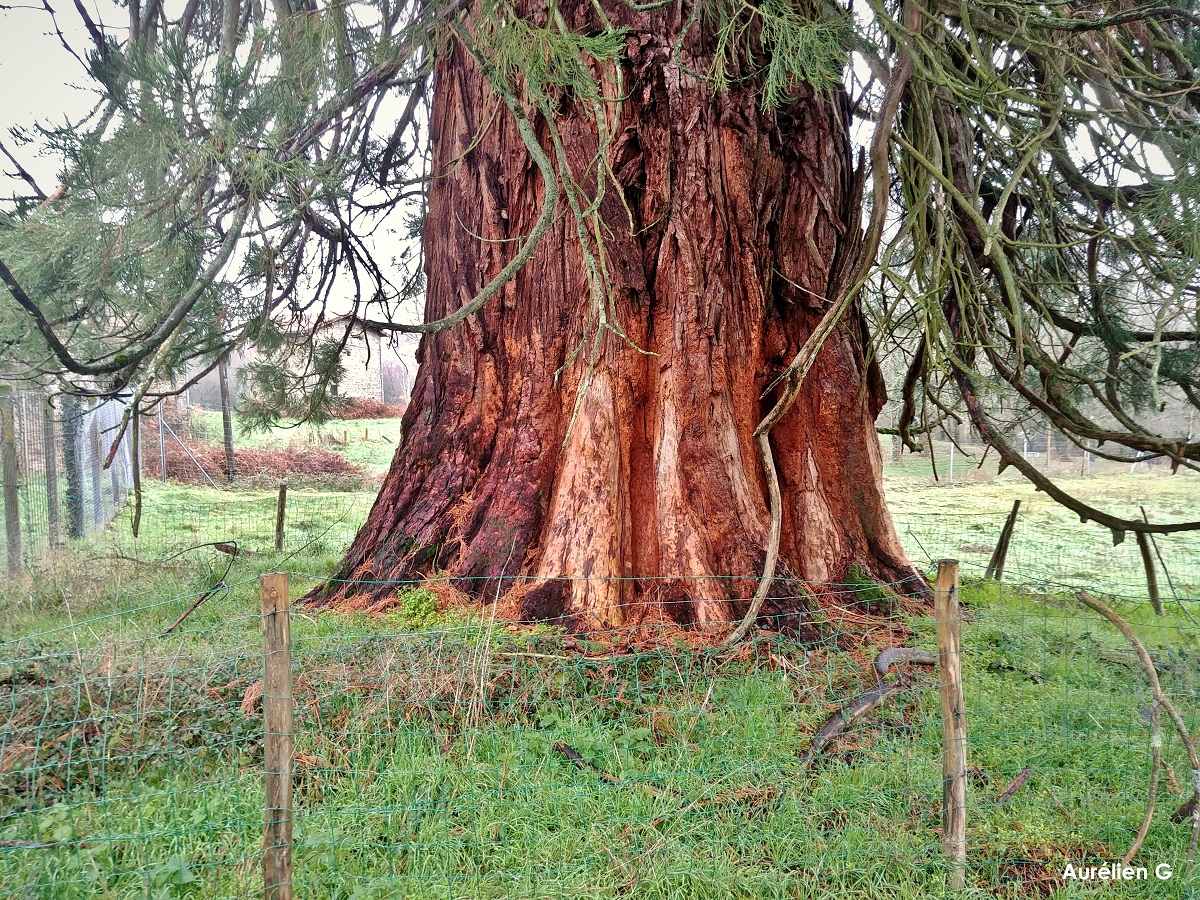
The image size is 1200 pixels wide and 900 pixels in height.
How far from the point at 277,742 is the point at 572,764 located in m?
1.20

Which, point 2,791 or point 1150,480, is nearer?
point 2,791

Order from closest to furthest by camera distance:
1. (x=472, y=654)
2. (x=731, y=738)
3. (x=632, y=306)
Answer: (x=731, y=738), (x=472, y=654), (x=632, y=306)

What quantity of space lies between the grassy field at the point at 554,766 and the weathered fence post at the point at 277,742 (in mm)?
209

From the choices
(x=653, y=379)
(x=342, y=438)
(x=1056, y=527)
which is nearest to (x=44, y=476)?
(x=653, y=379)

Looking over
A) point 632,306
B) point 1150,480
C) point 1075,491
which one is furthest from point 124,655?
point 1150,480

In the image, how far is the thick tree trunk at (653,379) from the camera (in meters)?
4.25

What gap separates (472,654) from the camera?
3.35 meters

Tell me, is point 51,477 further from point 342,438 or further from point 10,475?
point 342,438

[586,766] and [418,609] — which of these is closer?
[586,766]

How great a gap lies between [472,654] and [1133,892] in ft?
8.15

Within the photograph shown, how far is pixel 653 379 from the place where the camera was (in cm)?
450

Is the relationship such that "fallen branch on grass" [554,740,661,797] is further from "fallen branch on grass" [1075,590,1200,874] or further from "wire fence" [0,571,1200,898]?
A: "fallen branch on grass" [1075,590,1200,874]

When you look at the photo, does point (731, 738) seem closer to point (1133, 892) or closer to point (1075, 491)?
point (1133, 892)

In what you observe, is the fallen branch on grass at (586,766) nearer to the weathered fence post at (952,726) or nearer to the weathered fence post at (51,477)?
the weathered fence post at (952,726)
